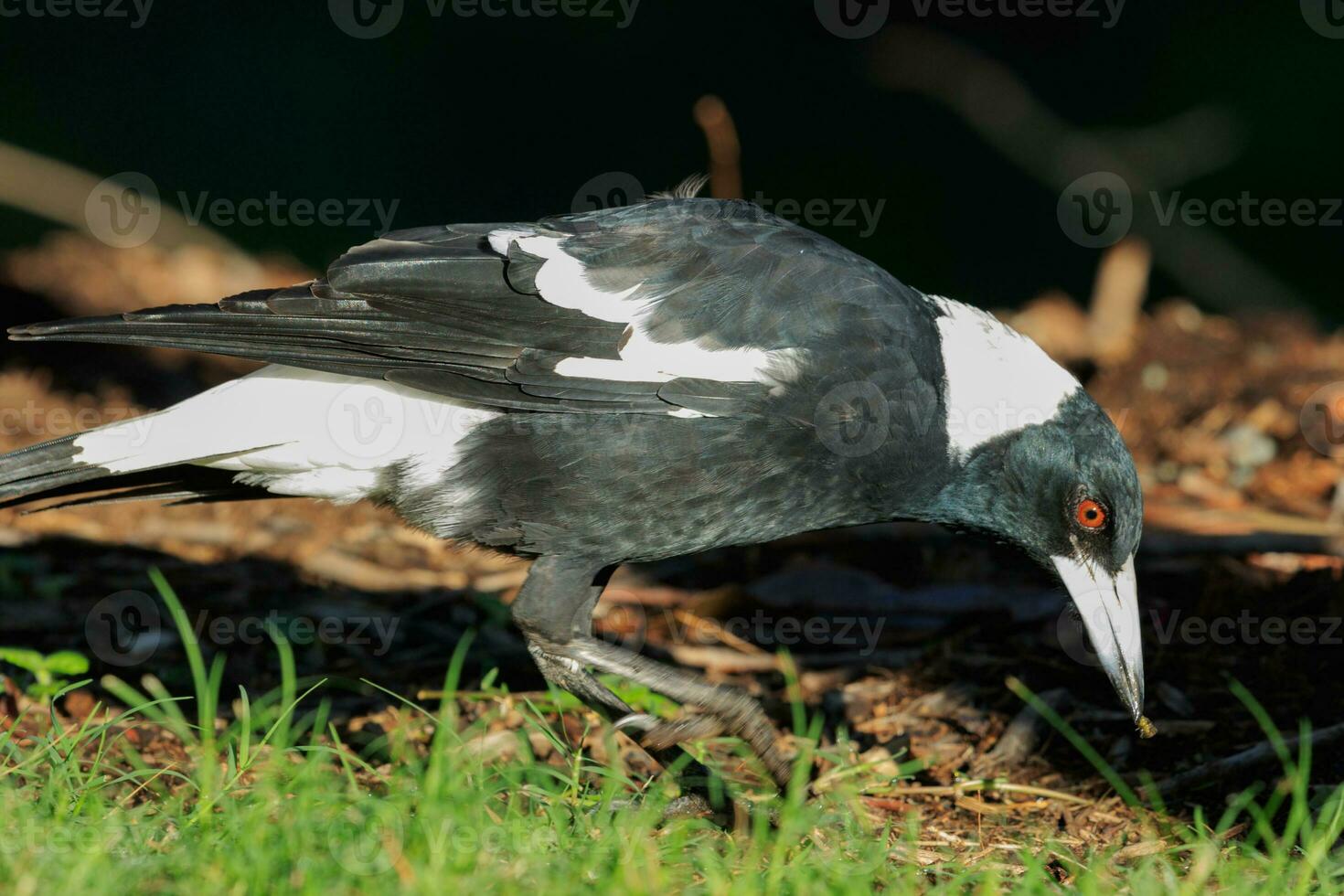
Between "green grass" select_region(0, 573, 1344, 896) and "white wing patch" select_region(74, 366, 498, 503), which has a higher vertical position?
"white wing patch" select_region(74, 366, 498, 503)

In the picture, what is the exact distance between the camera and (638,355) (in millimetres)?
3029

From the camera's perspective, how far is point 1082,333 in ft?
19.2

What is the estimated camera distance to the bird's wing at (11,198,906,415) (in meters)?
2.98

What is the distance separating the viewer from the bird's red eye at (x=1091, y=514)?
10.1ft

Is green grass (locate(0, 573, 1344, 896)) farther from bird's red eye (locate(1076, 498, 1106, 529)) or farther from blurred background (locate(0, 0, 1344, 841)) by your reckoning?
blurred background (locate(0, 0, 1344, 841))

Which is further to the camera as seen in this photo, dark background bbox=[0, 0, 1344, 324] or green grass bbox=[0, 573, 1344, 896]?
dark background bbox=[0, 0, 1344, 324]

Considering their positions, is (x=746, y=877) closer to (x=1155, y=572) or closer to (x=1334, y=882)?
(x=1334, y=882)

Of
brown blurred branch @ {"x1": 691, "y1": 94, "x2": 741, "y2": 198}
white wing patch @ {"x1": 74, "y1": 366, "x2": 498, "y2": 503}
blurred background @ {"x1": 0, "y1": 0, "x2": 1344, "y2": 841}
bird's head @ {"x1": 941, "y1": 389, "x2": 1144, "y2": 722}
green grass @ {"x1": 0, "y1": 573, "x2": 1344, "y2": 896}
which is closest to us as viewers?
green grass @ {"x1": 0, "y1": 573, "x2": 1344, "y2": 896}

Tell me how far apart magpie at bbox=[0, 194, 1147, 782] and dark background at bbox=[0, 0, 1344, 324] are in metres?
4.90

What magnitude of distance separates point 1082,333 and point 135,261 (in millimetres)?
4402

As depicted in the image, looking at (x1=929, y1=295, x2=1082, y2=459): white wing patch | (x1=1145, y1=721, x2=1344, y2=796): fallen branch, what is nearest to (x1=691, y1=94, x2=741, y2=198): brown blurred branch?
(x1=929, y1=295, x2=1082, y2=459): white wing patch

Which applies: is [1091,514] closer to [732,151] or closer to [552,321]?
[552,321]

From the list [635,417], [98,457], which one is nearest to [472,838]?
[635,417]

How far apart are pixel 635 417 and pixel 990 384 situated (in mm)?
825
